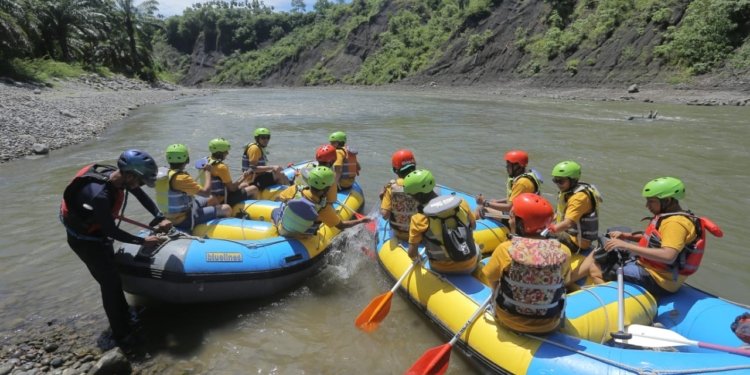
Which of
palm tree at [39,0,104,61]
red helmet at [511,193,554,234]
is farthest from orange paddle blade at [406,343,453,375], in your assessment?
palm tree at [39,0,104,61]

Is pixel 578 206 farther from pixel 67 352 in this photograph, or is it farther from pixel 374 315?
pixel 67 352

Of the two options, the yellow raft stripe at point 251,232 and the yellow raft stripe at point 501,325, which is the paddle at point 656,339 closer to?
the yellow raft stripe at point 501,325

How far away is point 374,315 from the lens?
4449mm

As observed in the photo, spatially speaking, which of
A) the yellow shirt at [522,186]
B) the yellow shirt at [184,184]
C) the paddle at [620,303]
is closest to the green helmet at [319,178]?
the yellow shirt at [184,184]

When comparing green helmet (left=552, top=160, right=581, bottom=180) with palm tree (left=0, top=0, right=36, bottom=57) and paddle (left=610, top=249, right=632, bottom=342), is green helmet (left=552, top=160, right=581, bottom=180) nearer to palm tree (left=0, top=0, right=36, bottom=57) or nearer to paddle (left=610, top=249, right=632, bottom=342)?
paddle (left=610, top=249, right=632, bottom=342)

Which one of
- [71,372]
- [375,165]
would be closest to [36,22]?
[375,165]

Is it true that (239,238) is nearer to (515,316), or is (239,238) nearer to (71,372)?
(71,372)

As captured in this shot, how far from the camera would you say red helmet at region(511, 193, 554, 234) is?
333 centimetres

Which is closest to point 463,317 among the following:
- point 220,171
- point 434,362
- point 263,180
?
point 434,362

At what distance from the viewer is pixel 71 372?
3.82 m

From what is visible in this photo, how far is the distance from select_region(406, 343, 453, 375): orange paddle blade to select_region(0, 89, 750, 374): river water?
42 cm

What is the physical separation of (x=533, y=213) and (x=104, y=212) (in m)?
3.35

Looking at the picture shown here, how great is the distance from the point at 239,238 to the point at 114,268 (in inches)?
67.0

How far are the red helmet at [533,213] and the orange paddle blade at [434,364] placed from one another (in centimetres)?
118
